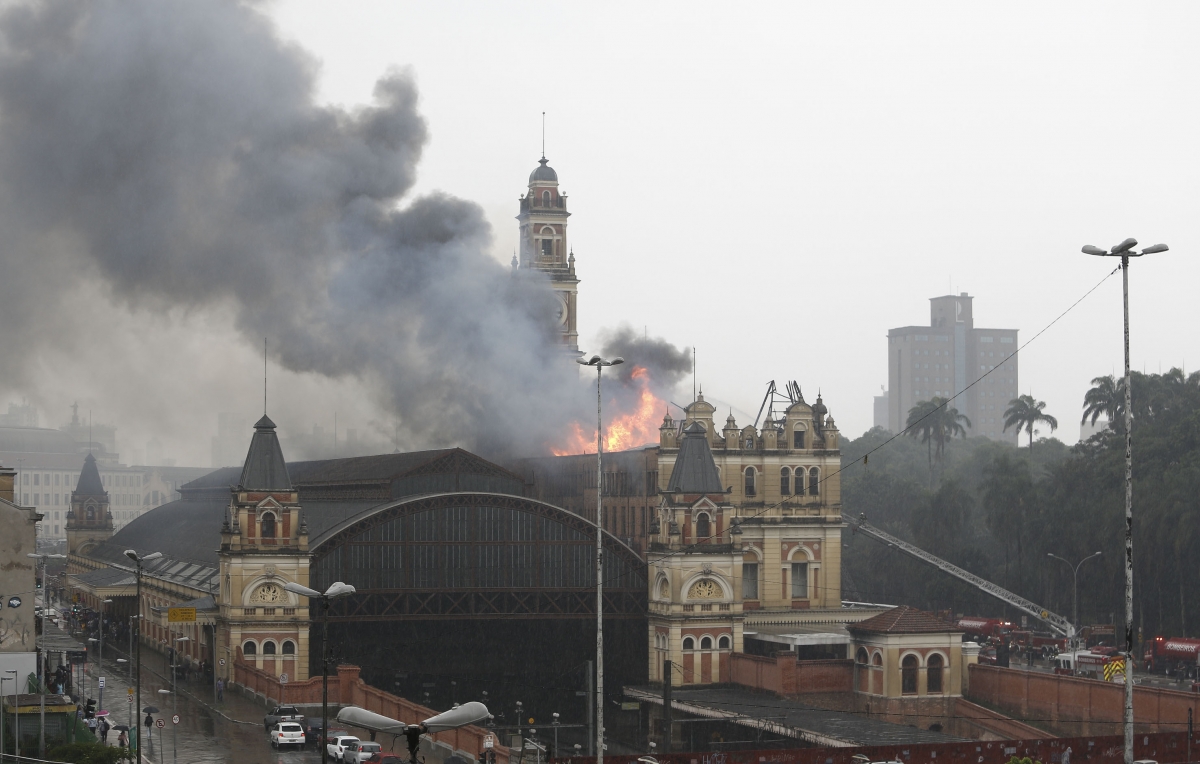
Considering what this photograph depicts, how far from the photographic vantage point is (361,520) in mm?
94438

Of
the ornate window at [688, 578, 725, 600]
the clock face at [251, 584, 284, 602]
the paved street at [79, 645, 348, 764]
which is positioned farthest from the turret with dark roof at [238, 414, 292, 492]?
the ornate window at [688, 578, 725, 600]

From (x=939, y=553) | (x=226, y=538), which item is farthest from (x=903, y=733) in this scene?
(x=939, y=553)

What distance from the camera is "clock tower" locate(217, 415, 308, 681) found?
300 feet

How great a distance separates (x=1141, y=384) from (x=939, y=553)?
78.5 feet

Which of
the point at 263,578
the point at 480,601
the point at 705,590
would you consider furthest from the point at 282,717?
the point at 705,590

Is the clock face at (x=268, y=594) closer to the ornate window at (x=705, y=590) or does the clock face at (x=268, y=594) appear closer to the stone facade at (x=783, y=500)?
the ornate window at (x=705, y=590)

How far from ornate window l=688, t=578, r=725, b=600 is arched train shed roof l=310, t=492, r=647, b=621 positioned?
13.1ft

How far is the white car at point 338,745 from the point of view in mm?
66500

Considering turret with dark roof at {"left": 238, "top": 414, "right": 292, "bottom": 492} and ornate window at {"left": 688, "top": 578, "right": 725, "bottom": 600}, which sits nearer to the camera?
turret with dark roof at {"left": 238, "top": 414, "right": 292, "bottom": 492}

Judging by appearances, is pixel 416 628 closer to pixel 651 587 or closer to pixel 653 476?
pixel 651 587

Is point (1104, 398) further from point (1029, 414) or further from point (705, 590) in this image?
point (705, 590)

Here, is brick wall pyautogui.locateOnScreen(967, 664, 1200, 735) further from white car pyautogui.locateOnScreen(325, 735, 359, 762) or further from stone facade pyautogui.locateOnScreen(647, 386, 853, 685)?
white car pyautogui.locateOnScreen(325, 735, 359, 762)

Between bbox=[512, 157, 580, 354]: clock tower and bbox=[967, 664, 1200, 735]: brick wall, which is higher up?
bbox=[512, 157, 580, 354]: clock tower

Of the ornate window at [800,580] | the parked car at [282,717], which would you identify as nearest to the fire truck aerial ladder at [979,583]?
the ornate window at [800,580]
